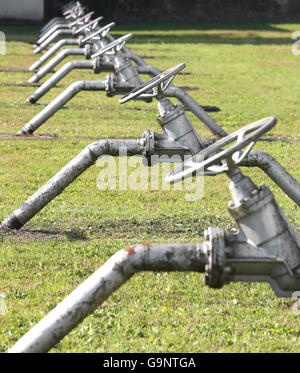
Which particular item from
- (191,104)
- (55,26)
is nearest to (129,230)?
(191,104)

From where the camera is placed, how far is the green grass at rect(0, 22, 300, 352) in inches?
172

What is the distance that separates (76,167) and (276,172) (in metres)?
1.43

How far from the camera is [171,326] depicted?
4.47 meters

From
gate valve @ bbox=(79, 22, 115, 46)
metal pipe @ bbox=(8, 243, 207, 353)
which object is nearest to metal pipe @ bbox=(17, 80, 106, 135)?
gate valve @ bbox=(79, 22, 115, 46)

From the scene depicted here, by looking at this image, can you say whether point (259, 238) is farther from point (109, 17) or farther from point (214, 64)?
point (109, 17)

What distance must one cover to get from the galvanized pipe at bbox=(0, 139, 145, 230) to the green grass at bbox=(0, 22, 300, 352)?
9.3 inches

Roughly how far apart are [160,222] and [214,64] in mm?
15385

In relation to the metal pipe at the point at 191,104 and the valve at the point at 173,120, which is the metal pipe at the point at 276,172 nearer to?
the valve at the point at 173,120

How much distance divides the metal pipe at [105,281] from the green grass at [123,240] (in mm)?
776

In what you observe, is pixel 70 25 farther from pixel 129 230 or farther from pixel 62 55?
pixel 129 230

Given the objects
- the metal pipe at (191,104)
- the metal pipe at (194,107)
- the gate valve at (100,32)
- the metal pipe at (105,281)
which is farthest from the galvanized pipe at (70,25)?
the metal pipe at (105,281)

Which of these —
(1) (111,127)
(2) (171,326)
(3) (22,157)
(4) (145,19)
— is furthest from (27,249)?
(4) (145,19)

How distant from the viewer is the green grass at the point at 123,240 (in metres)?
4.36

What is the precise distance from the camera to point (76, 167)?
229 inches
